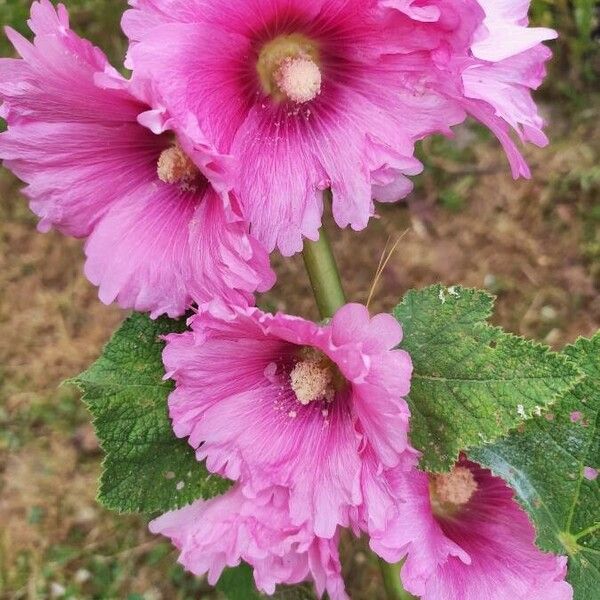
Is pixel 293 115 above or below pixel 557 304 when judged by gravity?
above

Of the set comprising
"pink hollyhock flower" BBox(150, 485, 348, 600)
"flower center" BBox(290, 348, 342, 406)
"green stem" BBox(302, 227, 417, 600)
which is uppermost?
"green stem" BBox(302, 227, 417, 600)

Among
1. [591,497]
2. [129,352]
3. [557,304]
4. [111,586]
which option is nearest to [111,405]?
[129,352]

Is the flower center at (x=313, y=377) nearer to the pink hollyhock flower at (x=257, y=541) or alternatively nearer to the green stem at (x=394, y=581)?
the pink hollyhock flower at (x=257, y=541)

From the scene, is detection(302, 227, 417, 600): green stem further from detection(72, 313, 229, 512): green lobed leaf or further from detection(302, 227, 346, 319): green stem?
detection(72, 313, 229, 512): green lobed leaf

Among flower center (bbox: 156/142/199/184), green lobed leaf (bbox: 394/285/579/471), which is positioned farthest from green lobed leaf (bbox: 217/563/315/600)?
flower center (bbox: 156/142/199/184)

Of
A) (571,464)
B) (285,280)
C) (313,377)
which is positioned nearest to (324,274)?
(313,377)

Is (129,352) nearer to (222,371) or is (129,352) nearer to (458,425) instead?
(222,371)

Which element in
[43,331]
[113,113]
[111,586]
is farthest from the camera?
[43,331]
